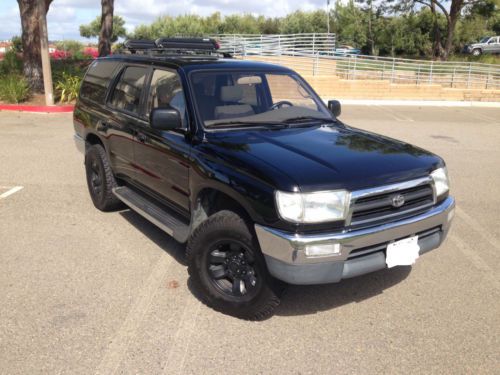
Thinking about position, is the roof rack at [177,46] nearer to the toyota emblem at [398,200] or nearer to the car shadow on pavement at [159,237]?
the car shadow on pavement at [159,237]

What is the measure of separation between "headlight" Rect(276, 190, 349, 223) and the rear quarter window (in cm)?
312

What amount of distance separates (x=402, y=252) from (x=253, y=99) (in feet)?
6.26

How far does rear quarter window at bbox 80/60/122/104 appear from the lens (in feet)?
17.2

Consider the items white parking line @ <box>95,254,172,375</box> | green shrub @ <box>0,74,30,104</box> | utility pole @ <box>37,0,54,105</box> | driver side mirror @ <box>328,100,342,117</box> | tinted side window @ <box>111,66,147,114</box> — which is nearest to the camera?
white parking line @ <box>95,254,172,375</box>

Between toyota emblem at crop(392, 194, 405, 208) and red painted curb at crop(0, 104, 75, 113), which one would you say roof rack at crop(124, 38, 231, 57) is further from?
red painted curb at crop(0, 104, 75, 113)

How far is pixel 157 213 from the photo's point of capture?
423cm

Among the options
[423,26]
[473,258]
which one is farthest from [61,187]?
[423,26]

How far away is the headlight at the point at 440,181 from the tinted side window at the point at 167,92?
195cm

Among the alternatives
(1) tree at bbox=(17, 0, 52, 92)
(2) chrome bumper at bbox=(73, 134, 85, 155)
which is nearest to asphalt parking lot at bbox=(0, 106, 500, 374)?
(2) chrome bumper at bbox=(73, 134, 85, 155)

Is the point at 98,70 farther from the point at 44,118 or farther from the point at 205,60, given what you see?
the point at 44,118

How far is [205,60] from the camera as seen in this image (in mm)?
4391

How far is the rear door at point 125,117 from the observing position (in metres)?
4.53

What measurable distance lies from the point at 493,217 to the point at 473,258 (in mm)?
1405

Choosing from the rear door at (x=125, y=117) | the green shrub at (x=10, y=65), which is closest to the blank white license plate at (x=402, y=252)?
the rear door at (x=125, y=117)
